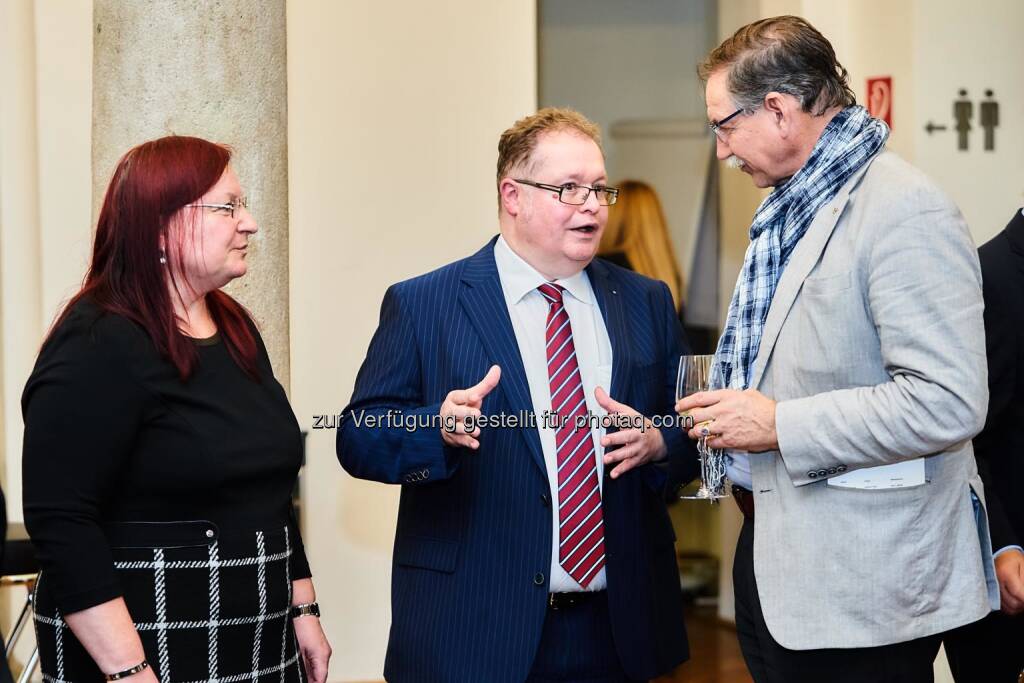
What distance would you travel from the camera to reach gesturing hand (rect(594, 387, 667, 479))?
102 inches

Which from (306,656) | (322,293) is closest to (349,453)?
(306,656)

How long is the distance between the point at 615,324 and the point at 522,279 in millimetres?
248

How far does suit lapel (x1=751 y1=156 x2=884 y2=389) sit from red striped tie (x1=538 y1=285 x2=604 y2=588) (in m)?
0.53

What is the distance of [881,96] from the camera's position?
5004 mm

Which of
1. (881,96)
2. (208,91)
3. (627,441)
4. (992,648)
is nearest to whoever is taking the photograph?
(627,441)

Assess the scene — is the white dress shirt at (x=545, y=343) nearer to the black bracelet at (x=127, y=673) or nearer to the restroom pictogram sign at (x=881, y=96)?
the black bracelet at (x=127, y=673)

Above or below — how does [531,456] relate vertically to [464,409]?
below

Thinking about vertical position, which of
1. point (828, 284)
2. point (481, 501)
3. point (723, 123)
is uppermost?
point (723, 123)

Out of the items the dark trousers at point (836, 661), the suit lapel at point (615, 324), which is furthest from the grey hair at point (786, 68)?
the dark trousers at point (836, 661)

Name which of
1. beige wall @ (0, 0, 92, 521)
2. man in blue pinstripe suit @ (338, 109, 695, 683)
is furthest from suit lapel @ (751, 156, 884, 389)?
beige wall @ (0, 0, 92, 521)

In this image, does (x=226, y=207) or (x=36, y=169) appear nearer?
(x=226, y=207)

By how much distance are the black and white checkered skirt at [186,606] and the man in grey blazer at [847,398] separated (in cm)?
92

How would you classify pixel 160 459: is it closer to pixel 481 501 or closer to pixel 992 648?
pixel 481 501

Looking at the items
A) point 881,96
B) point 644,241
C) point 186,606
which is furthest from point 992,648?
point 644,241
